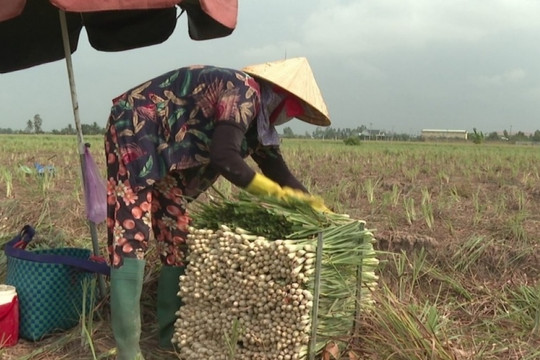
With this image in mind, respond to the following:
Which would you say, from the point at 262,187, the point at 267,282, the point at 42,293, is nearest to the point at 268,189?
the point at 262,187

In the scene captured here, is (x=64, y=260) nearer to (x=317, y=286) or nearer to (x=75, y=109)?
(x=75, y=109)

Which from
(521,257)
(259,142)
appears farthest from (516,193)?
(259,142)

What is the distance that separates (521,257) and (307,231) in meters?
1.78

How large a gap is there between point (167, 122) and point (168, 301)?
0.83 metres

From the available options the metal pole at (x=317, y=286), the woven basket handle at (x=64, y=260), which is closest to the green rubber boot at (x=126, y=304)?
the woven basket handle at (x=64, y=260)

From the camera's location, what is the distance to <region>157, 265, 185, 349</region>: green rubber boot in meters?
2.49

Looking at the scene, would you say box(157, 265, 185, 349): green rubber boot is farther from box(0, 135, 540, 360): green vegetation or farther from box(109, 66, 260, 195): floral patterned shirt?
box(109, 66, 260, 195): floral patterned shirt

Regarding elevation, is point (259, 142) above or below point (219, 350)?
above

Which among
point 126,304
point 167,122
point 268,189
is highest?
point 167,122

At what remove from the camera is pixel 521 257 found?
128 inches

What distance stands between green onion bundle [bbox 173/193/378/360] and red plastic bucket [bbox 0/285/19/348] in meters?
0.87

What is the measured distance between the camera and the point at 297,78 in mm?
2217

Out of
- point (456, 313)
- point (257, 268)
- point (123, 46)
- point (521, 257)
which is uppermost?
point (123, 46)

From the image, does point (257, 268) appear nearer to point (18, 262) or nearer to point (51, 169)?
point (18, 262)
